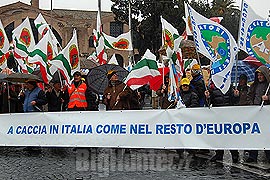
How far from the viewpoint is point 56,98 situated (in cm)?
1350

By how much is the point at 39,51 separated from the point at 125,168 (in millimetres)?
5905

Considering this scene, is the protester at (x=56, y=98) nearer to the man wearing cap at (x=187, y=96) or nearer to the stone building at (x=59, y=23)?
the man wearing cap at (x=187, y=96)

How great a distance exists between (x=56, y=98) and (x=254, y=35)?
5.91 m

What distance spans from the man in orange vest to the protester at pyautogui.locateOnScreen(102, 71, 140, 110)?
1.83 ft

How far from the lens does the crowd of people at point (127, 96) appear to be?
34.3 feet

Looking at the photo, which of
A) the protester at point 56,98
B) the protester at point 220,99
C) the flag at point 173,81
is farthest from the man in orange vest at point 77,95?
the protester at point 220,99

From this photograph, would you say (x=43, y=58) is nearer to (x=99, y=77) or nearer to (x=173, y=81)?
(x=99, y=77)

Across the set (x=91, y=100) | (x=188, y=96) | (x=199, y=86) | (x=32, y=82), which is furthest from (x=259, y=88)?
(x=32, y=82)

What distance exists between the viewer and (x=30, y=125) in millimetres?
10734

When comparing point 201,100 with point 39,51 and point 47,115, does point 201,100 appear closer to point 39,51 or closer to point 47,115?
point 47,115

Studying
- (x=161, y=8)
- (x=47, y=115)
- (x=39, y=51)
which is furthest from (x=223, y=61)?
(x=161, y=8)

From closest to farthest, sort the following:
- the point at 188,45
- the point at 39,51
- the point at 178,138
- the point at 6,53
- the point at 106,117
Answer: the point at 178,138 → the point at 106,117 → the point at 39,51 → the point at 6,53 → the point at 188,45

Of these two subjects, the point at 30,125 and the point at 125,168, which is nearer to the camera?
the point at 125,168

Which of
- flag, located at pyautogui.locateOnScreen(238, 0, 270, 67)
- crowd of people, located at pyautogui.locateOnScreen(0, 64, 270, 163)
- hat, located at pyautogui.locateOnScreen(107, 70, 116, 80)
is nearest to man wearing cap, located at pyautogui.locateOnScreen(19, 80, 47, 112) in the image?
crowd of people, located at pyautogui.locateOnScreen(0, 64, 270, 163)
